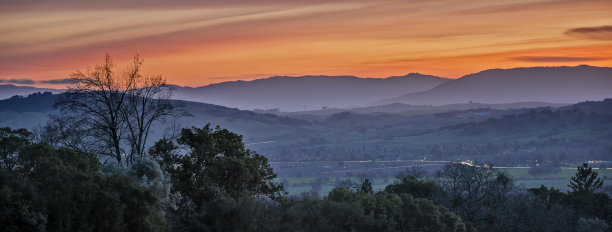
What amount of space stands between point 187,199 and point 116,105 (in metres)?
6.56

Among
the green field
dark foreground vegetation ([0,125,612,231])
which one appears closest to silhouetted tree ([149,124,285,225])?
dark foreground vegetation ([0,125,612,231])

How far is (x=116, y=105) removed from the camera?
3400 cm

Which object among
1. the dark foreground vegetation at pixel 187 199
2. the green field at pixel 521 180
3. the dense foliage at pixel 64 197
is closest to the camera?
the dense foliage at pixel 64 197

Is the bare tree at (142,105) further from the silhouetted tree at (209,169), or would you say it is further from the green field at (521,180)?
the green field at (521,180)

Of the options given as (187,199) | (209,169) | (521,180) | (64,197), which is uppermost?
(209,169)

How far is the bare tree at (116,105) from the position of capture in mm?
32562

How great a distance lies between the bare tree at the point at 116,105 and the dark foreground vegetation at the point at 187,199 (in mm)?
1692

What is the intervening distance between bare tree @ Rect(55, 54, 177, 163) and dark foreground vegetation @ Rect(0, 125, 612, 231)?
1692 millimetres

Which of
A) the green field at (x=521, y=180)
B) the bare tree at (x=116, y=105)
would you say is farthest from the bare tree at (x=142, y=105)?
the green field at (x=521, y=180)

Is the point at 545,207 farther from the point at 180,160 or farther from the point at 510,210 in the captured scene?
the point at 180,160

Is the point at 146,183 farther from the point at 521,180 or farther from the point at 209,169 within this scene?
the point at 521,180

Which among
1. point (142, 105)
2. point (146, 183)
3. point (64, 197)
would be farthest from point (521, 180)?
point (64, 197)

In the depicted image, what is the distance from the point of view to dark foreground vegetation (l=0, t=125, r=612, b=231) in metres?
23.2

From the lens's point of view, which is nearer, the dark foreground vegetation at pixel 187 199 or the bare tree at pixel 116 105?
the dark foreground vegetation at pixel 187 199
